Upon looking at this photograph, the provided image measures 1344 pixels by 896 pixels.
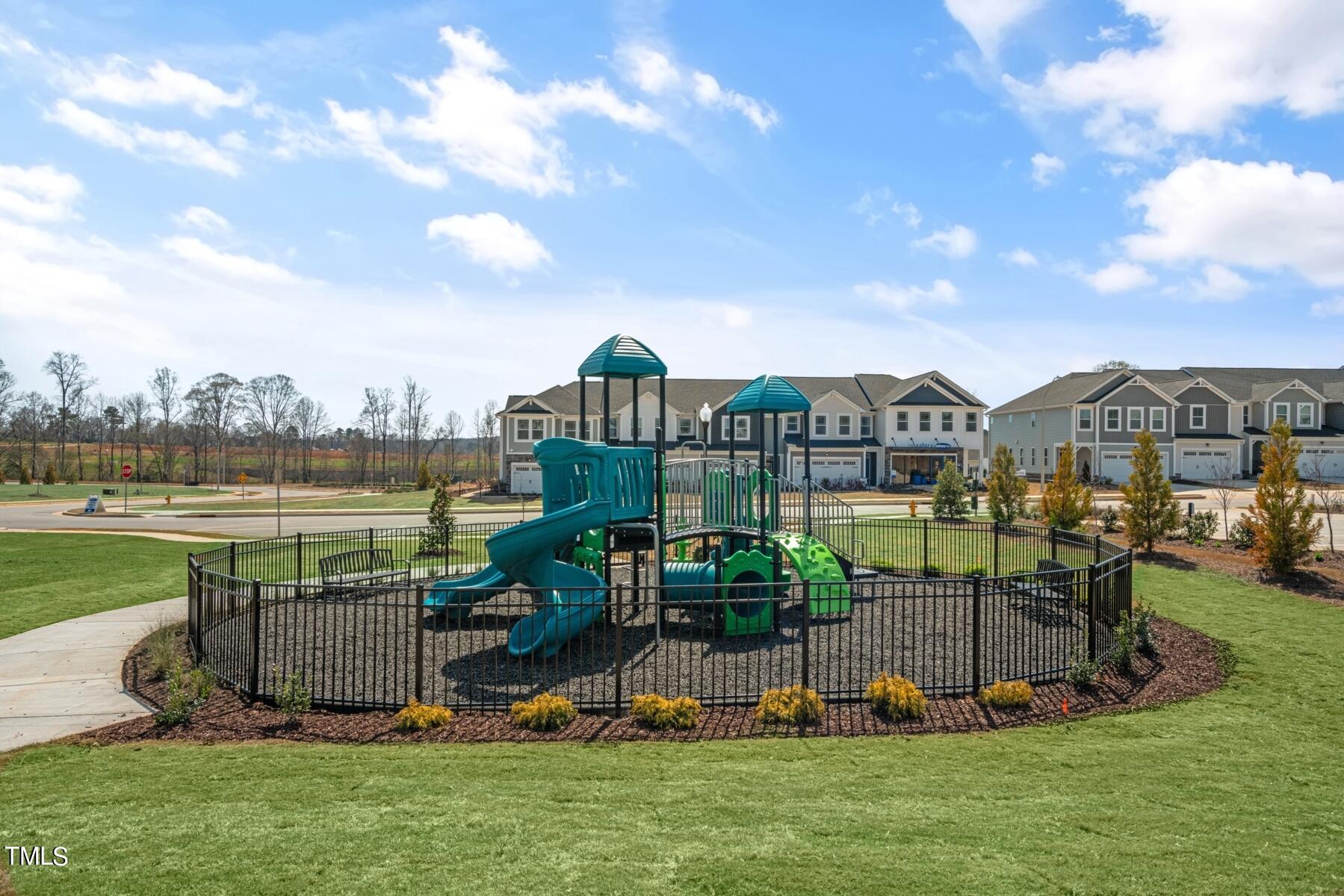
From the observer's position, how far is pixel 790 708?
24.9ft

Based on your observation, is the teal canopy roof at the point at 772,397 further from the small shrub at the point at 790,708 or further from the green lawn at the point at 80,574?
the green lawn at the point at 80,574

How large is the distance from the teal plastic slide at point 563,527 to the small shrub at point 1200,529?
18.2 m

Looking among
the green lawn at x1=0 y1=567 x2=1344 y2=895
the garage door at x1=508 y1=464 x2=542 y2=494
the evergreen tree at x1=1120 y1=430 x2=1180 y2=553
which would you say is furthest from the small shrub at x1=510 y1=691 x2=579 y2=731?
the garage door at x1=508 y1=464 x2=542 y2=494

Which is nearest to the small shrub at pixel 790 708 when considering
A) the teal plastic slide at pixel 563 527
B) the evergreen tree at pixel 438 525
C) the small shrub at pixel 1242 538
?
the teal plastic slide at pixel 563 527

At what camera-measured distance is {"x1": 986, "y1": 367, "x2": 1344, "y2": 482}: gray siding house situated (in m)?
49.8

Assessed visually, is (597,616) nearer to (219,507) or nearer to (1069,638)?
(1069,638)

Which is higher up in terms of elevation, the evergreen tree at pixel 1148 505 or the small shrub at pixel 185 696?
the evergreen tree at pixel 1148 505

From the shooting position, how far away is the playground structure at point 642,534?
1045 centimetres

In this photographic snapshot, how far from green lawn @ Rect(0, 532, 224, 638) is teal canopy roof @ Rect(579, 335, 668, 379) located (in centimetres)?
1000

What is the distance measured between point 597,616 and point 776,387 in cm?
550

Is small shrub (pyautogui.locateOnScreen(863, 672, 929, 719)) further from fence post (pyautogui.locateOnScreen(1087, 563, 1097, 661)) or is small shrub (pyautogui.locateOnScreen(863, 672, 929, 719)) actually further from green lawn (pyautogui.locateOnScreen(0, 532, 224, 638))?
green lawn (pyautogui.locateOnScreen(0, 532, 224, 638))

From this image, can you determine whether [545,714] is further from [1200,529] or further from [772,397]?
[1200,529]

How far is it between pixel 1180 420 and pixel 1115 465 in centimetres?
717

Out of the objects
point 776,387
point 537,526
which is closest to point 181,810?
point 537,526
